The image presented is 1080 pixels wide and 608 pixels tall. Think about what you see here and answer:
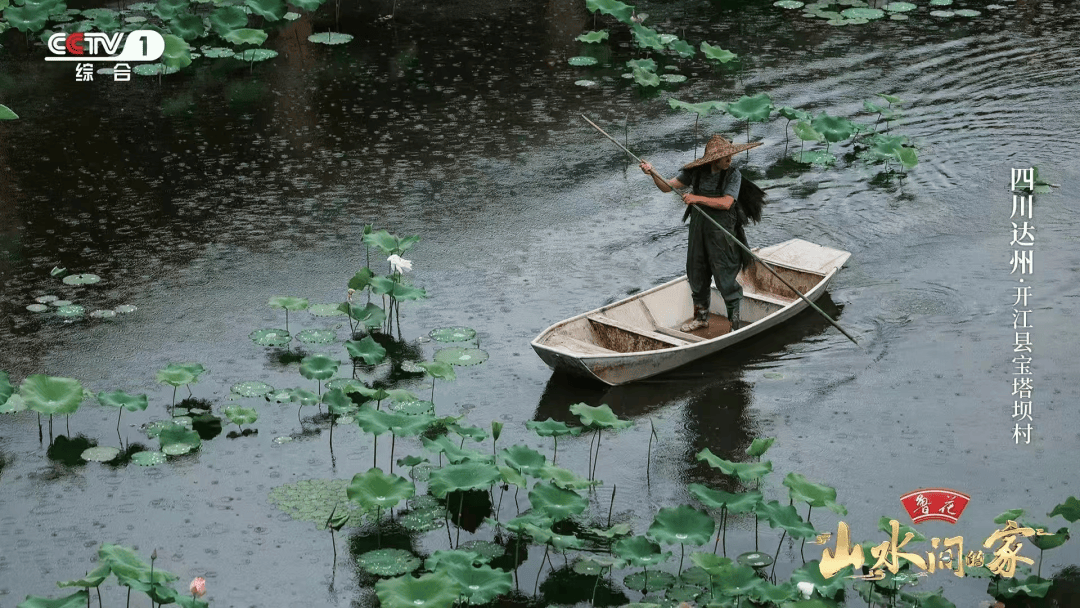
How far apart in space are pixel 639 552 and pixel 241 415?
284cm

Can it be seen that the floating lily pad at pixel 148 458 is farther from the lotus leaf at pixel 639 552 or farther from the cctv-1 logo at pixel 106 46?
the cctv-1 logo at pixel 106 46

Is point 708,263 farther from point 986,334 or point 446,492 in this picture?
point 446,492

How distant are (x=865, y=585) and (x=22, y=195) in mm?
8269

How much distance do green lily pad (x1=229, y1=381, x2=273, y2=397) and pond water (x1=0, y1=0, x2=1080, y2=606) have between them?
9 centimetres

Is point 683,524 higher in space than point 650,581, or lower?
higher

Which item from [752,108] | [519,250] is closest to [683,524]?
[519,250]

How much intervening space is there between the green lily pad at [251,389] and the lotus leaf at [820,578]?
12.2ft

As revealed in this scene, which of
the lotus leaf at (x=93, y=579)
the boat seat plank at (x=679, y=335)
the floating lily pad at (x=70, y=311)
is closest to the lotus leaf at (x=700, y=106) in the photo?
the boat seat plank at (x=679, y=335)

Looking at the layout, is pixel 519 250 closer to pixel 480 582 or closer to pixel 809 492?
pixel 809 492

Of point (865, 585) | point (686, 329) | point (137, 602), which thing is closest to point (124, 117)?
point (686, 329)

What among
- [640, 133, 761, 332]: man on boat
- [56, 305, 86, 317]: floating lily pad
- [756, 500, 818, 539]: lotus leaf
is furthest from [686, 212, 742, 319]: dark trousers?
[56, 305, 86, 317]: floating lily pad

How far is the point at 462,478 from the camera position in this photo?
6.82 metres

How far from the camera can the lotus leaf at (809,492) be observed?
262 inches

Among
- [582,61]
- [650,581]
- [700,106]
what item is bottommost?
[650,581]
